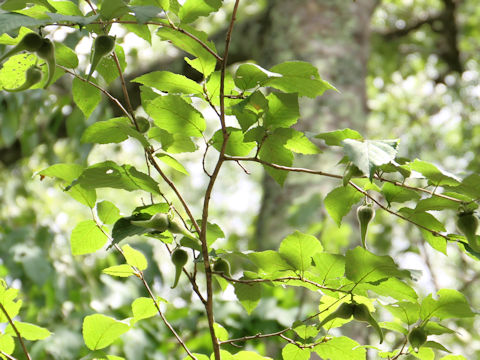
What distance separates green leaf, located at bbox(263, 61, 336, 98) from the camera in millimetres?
540

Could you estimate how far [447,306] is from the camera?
0.58m

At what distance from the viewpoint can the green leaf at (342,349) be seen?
0.61 m

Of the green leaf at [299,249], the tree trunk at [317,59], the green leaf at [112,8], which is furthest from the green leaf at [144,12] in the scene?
the tree trunk at [317,59]

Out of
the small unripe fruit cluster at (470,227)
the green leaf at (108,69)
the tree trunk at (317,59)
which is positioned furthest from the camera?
the tree trunk at (317,59)

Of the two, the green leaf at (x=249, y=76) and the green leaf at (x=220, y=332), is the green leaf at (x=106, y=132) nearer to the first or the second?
the green leaf at (x=249, y=76)

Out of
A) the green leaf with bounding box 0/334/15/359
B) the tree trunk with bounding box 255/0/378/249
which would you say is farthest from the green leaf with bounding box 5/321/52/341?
the tree trunk with bounding box 255/0/378/249

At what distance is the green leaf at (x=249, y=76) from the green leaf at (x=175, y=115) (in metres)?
0.06

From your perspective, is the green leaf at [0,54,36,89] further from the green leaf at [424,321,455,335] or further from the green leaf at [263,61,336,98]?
the green leaf at [424,321,455,335]

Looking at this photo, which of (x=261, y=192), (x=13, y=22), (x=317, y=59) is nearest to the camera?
(x=13, y=22)

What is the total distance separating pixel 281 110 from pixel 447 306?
0.28 m

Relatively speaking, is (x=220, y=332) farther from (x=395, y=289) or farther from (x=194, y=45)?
(x=194, y=45)

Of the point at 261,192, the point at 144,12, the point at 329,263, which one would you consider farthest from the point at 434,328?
the point at 261,192

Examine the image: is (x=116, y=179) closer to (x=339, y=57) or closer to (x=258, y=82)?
(x=258, y=82)

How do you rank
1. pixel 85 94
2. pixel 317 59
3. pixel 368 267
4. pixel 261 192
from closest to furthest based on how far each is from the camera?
1. pixel 368 267
2. pixel 85 94
3. pixel 317 59
4. pixel 261 192
